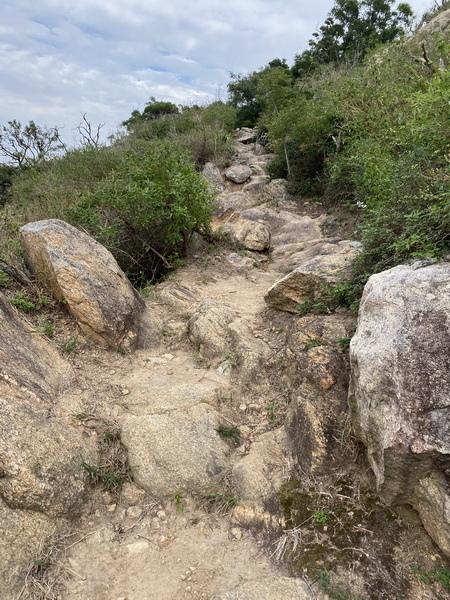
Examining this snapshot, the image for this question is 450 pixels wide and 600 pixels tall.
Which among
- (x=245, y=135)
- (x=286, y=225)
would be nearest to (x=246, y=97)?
(x=245, y=135)

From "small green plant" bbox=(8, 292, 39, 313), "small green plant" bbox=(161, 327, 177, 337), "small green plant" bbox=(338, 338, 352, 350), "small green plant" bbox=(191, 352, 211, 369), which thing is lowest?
"small green plant" bbox=(191, 352, 211, 369)

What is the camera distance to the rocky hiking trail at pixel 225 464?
2.21 meters

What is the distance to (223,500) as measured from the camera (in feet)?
8.80

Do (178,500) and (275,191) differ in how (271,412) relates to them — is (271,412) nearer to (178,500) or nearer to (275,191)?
(178,500)

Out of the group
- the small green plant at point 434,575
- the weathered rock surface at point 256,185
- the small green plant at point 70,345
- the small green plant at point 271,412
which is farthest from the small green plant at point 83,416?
the weathered rock surface at point 256,185

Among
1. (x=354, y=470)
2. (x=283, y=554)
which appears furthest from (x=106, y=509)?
(x=354, y=470)

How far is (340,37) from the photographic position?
22891mm

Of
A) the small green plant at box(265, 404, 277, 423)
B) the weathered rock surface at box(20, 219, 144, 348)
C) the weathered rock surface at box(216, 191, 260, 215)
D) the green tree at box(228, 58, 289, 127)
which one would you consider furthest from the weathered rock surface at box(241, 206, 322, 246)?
the green tree at box(228, 58, 289, 127)

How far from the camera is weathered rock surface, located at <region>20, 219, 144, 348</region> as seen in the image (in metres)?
3.99

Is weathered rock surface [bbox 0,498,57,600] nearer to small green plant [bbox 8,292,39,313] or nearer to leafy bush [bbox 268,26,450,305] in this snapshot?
small green plant [bbox 8,292,39,313]

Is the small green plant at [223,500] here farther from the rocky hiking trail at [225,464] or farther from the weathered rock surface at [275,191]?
the weathered rock surface at [275,191]

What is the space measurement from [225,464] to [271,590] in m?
0.94

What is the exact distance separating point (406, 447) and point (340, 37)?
28206 mm

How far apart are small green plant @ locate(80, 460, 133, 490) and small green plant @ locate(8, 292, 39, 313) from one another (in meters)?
1.97
